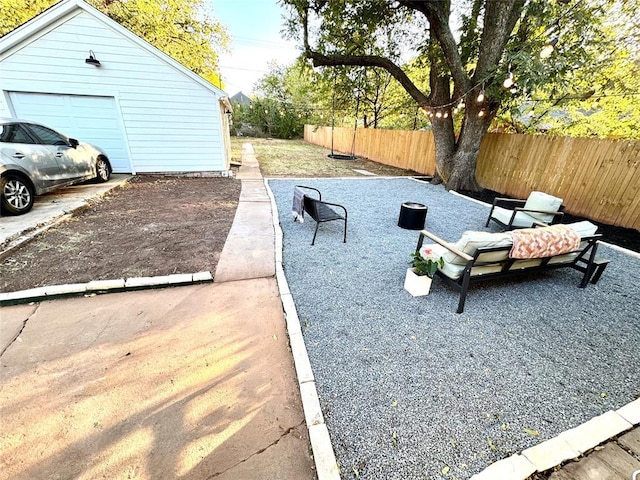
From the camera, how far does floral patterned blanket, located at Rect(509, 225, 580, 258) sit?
104 inches

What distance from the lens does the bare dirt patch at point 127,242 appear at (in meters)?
3.10

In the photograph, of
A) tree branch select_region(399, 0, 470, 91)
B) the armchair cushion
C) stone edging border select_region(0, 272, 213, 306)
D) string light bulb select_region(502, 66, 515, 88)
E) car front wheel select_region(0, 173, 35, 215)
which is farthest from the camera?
tree branch select_region(399, 0, 470, 91)

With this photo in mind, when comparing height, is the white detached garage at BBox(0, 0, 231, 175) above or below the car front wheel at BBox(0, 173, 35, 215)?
above

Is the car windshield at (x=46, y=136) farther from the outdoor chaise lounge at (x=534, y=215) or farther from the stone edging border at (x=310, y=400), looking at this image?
the outdoor chaise lounge at (x=534, y=215)

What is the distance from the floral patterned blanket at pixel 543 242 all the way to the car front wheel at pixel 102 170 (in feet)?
29.7

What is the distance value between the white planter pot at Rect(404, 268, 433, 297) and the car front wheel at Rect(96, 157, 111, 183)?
8108 millimetres

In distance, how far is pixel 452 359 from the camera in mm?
2146

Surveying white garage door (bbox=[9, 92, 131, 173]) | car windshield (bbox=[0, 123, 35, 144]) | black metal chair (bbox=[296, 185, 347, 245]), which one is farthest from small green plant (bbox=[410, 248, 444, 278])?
white garage door (bbox=[9, 92, 131, 173])

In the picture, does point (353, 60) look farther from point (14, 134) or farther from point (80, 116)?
point (14, 134)

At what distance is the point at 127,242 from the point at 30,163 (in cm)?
279

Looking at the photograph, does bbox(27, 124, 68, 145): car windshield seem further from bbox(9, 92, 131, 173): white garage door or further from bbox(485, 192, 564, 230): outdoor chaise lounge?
bbox(485, 192, 564, 230): outdoor chaise lounge

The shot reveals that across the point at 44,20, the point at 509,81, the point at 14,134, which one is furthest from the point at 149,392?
the point at 44,20

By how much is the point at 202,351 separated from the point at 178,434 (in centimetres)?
65

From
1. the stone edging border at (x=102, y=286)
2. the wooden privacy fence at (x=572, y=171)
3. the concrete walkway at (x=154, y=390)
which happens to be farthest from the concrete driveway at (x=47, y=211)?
the wooden privacy fence at (x=572, y=171)
